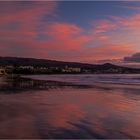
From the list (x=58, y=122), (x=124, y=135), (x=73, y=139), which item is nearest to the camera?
(x=73, y=139)

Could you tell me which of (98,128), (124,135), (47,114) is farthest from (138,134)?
(47,114)

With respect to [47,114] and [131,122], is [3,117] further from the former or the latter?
[131,122]

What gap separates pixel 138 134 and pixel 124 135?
419mm

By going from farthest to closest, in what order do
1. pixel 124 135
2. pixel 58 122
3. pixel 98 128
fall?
pixel 58 122
pixel 98 128
pixel 124 135

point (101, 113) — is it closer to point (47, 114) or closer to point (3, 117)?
point (47, 114)

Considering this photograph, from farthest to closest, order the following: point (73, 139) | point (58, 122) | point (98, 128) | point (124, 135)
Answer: point (58, 122), point (98, 128), point (124, 135), point (73, 139)

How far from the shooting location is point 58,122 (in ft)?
35.3

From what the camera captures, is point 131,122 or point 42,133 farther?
point 131,122

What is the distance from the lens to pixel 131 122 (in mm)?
10984

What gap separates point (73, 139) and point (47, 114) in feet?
14.4

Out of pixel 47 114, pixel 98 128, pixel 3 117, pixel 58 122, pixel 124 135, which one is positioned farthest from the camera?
pixel 47 114

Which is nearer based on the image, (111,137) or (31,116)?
(111,137)

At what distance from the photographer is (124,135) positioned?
351 inches

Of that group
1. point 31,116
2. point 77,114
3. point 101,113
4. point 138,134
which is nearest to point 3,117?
point 31,116
